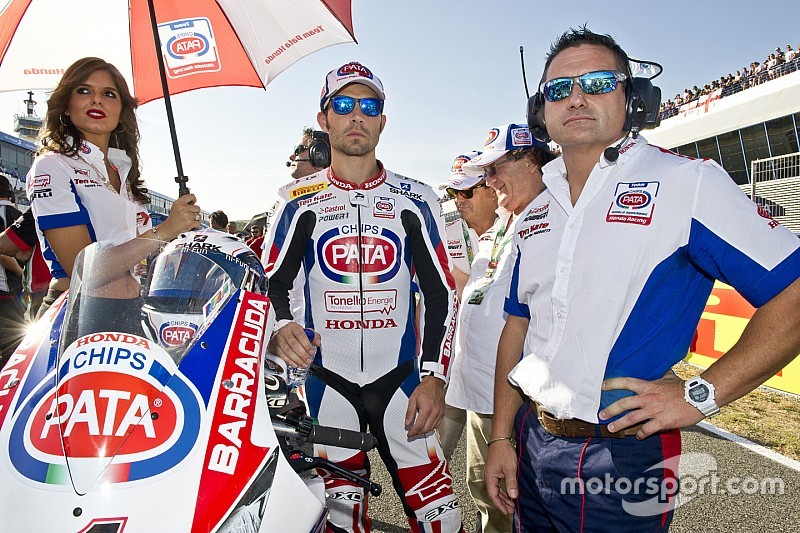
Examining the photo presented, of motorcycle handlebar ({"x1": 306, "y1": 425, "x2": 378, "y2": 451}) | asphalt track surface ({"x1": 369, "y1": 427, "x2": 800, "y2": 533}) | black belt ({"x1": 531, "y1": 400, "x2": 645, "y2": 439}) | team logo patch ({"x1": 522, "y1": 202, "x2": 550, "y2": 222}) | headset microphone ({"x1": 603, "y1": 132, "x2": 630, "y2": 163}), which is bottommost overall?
asphalt track surface ({"x1": 369, "y1": 427, "x2": 800, "y2": 533})

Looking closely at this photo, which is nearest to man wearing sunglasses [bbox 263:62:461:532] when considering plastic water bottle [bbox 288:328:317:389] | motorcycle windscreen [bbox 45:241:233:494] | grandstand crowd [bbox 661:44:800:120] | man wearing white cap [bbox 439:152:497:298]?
plastic water bottle [bbox 288:328:317:389]

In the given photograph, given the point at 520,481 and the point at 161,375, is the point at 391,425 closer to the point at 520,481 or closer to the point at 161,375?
the point at 520,481

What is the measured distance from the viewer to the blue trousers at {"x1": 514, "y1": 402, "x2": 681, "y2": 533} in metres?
1.72

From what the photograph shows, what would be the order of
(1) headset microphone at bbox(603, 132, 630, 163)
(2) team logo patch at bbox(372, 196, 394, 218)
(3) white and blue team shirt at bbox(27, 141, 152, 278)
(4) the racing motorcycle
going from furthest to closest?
1. (2) team logo patch at bbox(372, 196, 394, 218)
2. (3) white and blue team shirt at bbox(27, 141, 152, 278)
3. (1) headset microphone at bbox(603, 132, 630, 163)
4. (4) the racing motorcycle

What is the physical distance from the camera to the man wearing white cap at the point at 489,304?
3146 millimetres

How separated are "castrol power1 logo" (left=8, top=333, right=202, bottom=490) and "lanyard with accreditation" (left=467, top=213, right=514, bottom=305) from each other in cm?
211

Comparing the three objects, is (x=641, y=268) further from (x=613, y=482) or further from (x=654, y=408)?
(x=613, y=482)

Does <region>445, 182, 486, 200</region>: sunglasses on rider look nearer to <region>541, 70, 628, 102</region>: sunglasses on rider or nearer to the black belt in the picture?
<region>541, 70, 628, 102</region>: sunglasses on rider

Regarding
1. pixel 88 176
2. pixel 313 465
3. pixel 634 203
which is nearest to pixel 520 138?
pixel 634 203

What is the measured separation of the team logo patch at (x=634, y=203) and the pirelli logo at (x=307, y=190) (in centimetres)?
154

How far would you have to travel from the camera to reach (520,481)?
2.07m

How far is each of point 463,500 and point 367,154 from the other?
2.46 metres

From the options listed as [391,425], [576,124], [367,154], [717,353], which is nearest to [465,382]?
[391,425]

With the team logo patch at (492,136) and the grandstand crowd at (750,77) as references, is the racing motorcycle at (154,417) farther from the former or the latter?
the grandstand crowd at (750,77)
